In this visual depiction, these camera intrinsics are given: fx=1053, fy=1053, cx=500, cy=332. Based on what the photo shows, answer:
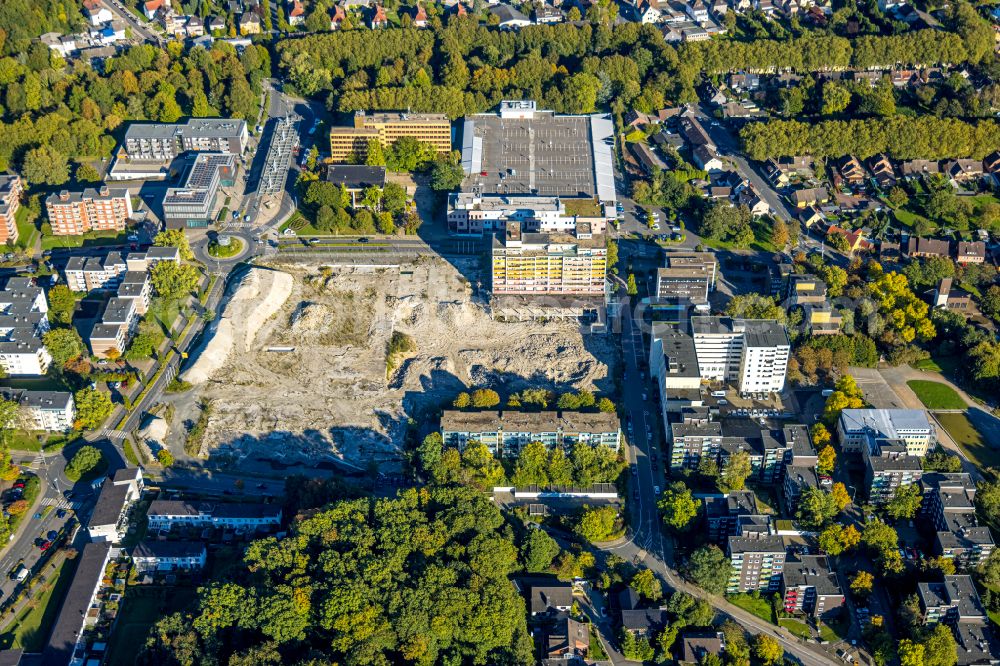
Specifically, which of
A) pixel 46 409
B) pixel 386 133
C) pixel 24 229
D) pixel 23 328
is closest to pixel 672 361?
pixel 386 133

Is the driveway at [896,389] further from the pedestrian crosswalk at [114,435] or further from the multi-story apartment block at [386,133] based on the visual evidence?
the pedestrian crosswalk at [114,435]

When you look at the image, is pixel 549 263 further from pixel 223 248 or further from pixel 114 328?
pixel 114 328

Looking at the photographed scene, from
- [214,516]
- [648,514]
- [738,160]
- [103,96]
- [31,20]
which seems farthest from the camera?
[31,20]

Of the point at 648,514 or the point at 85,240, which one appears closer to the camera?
the point at 648,514

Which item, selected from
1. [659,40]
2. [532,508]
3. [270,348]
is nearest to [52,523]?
[270,348]

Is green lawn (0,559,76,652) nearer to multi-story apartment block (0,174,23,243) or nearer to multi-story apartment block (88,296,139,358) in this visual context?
multi-story apartment block (88,296,139,358)

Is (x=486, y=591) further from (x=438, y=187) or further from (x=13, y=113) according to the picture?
(x=13, y=113)

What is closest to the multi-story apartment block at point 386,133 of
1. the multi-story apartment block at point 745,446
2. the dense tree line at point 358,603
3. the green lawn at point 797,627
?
the multi-story apartment block at point 745,446
